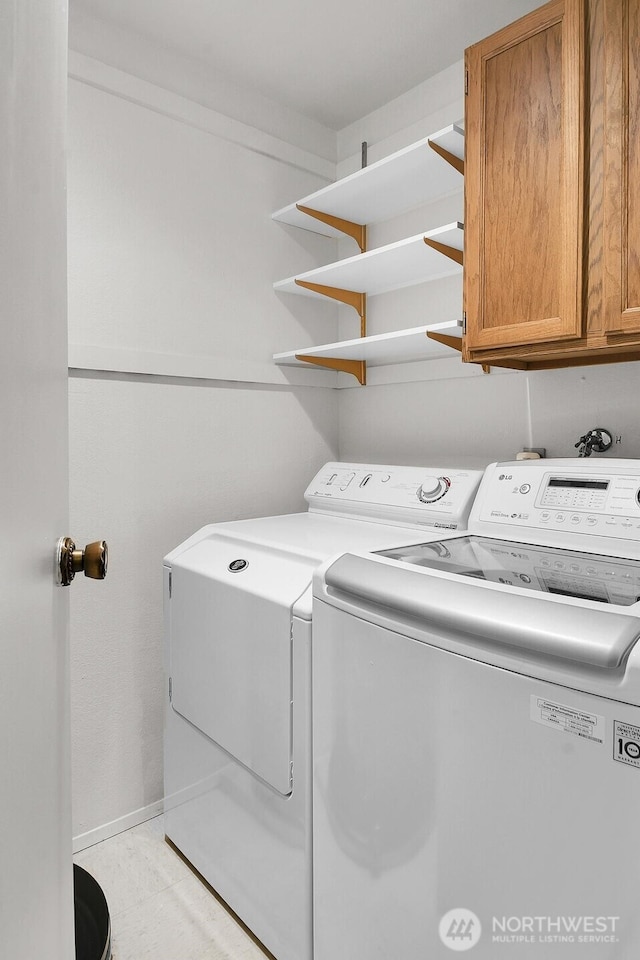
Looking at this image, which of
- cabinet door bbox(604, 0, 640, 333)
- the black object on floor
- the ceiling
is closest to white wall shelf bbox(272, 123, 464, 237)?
the ceiling

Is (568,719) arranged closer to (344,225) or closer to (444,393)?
(444,393)

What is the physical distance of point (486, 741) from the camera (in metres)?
0.93

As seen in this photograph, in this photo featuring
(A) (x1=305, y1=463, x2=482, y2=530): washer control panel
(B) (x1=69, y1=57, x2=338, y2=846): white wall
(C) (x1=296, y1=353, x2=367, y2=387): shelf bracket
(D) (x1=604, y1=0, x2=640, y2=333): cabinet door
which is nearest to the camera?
(D) (x1=604, y1=0, x2=640, y2=333): cabinet door

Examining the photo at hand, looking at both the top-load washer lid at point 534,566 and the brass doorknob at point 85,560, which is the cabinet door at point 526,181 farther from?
the brass doorknob at point 85,560

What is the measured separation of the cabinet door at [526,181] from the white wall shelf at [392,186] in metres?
0.18

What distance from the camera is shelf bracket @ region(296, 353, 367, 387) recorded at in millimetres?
2392

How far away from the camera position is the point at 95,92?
6.15ft

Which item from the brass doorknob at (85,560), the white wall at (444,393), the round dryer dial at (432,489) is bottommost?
the brass doorknob at (85,560)

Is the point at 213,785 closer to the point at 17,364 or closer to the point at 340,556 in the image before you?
the point at 340,556

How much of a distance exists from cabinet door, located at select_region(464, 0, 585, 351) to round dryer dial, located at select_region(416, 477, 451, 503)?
0.43m

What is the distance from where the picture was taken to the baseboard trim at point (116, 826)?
1.91 meters

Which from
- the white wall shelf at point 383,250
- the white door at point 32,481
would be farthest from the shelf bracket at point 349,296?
the white door at point 32,481

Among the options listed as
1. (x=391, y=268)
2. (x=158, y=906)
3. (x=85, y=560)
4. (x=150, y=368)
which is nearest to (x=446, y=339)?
(x=391, y=268)

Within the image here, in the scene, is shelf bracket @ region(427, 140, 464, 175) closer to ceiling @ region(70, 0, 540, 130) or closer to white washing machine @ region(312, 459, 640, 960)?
ceiling @ region(70, 0, 540, 130)
